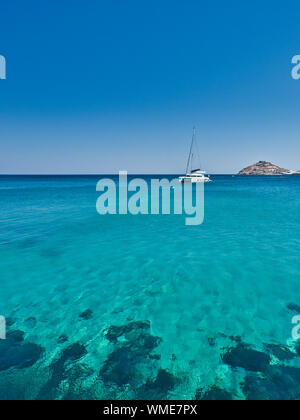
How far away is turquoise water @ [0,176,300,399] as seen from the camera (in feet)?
14.4

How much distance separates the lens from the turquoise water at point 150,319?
4.39 m

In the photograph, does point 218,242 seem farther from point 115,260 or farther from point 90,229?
point 90,229

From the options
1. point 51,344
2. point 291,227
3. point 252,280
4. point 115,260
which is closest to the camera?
point 51,344

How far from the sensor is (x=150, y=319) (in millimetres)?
6504

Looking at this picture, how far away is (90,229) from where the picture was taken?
1738 centimetres

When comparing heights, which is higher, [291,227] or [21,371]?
[291,227]
